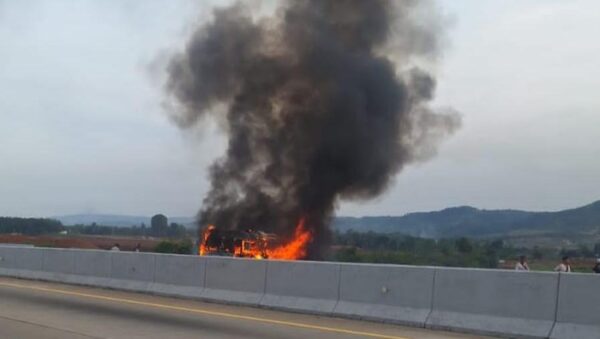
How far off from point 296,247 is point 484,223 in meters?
38.0

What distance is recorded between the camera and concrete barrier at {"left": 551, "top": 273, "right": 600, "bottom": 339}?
30.3 ft

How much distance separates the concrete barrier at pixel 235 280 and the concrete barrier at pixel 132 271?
2.01 m

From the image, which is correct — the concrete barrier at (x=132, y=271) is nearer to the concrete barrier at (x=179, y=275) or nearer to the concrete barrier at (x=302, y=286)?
the concrete barrier at (x=179, y=275)

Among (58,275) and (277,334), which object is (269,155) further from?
(277,334)

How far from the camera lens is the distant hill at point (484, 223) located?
5538 cm

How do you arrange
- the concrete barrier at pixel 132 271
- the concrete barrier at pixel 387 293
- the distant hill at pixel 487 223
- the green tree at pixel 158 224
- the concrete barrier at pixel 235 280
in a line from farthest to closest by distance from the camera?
the green tree at pixel 158 224, the distant hill at pixel 487 223, the concrete barrier at pixel 132 271, the concrete barrier at pixel 235 280, the concrete barrier at pixel 387 293

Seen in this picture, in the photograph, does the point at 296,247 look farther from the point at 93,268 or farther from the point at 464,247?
the point at 93,268

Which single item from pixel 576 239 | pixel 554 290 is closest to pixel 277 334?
pixel 554 290

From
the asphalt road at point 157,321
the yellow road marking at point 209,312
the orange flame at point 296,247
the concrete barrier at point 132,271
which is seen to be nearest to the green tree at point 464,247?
the orange flame at point 296,247

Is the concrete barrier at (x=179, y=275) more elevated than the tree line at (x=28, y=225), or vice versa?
the concrete barrier at (x=179, y=275)

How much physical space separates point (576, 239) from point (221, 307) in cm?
3770

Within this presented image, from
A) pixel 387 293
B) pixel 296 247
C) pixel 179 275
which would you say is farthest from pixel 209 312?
pixel 296 247

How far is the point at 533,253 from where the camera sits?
34.3 metres

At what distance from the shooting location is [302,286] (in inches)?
519
